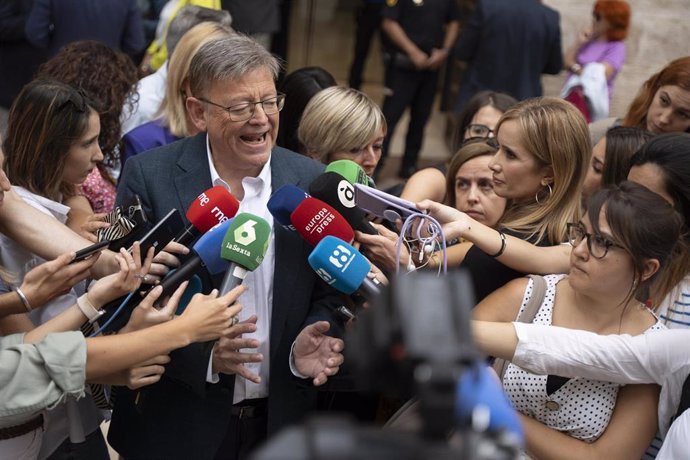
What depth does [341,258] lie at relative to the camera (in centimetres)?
213

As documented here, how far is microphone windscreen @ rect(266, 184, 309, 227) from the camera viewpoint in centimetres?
234

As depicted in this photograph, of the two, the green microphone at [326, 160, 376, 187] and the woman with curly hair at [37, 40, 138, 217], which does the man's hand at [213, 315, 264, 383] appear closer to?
the green microphone at [326, 160, 376, 187]

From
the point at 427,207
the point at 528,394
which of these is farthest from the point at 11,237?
the point at 528,394

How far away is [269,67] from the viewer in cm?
255

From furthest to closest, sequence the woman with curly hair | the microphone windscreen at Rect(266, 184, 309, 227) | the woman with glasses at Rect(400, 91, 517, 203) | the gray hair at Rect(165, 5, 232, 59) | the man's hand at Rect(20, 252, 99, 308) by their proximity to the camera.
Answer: the gray hair at Rect(165, 5, 232, 59) < the woman with glasses at Rect(400, 91, 517, 203) < the woman with curly hair < the microphone windscreen at Rect(266, 184, 309, 227) < the man's hand at Rect(20, 252, 99, 308)

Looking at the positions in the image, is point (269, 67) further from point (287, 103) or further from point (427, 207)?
point (287, 103)

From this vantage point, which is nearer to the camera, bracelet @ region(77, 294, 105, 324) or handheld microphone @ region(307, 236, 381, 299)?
handheld microphone @ region(307, 236, 381, 299)

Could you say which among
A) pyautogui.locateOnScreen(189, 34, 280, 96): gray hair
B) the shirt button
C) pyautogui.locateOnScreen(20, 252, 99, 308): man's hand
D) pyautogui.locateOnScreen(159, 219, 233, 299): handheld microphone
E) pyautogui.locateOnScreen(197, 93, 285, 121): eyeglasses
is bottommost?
the shirt button

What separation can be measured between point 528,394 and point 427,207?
592mm

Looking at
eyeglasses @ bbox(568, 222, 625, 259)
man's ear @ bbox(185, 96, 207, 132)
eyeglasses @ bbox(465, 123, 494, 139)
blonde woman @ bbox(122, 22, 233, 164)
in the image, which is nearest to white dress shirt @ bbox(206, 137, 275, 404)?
man's ear @ bbox(185, 96, 207, 132)

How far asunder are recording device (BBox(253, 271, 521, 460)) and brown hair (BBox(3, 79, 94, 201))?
76.1 inches

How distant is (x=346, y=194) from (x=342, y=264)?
0.31 m

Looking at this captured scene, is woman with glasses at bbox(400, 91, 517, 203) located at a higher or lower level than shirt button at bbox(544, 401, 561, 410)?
lower

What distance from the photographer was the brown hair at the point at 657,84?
3791 millimetres
